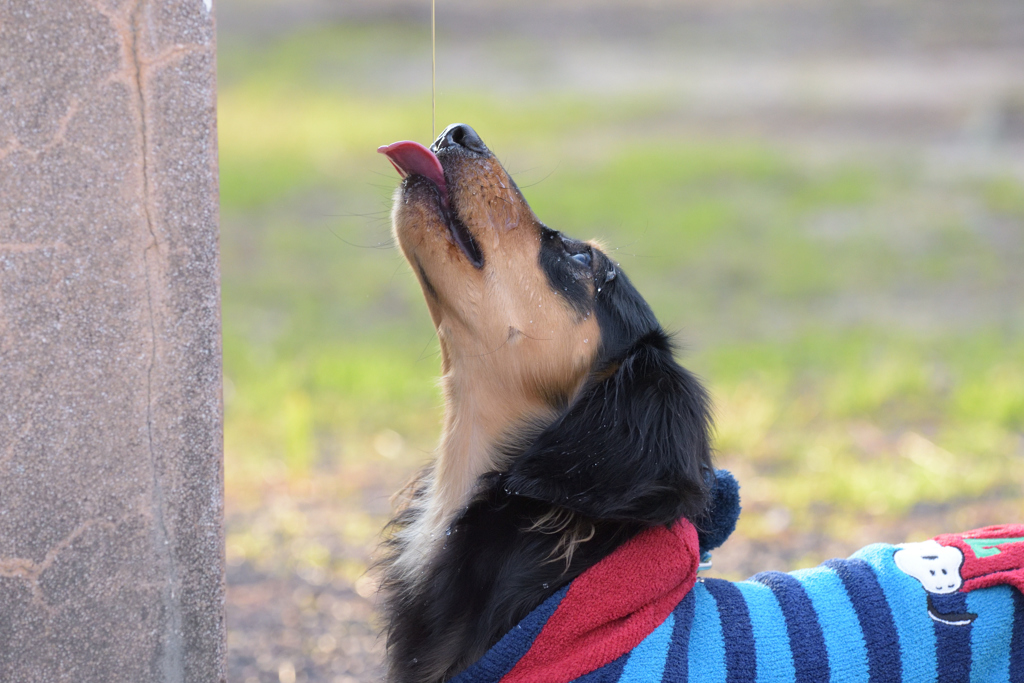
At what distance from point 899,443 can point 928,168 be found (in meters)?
8.03

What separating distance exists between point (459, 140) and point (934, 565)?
1.69m

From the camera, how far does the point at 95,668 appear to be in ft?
7.32

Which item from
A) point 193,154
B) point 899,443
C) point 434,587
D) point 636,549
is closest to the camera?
point 193,154

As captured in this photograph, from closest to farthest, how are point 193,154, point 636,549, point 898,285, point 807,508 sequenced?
1. point 193,154
2. point 636,549
3. point 807,508
4. point 898,285

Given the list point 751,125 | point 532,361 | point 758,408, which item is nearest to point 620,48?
point 751,125

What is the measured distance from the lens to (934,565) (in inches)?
92.5

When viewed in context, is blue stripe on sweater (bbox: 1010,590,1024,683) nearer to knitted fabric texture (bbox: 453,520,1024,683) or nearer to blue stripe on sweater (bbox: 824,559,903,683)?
knitted fabric texture (bbox: 453,520,1024,683)

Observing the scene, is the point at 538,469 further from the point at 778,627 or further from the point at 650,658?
the point at 778,627

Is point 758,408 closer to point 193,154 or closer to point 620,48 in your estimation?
point 193,154

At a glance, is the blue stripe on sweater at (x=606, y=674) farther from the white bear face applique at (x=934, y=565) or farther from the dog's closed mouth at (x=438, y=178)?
the dog's closed mouth at (x=438, y=178)

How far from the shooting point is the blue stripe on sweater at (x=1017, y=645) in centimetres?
225

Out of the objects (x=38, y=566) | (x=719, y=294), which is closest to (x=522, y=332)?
(x=38, y=566)

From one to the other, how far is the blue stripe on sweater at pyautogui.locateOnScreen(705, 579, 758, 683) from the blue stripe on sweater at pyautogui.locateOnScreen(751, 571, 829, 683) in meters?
0.10

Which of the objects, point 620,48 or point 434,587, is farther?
point 620,48
